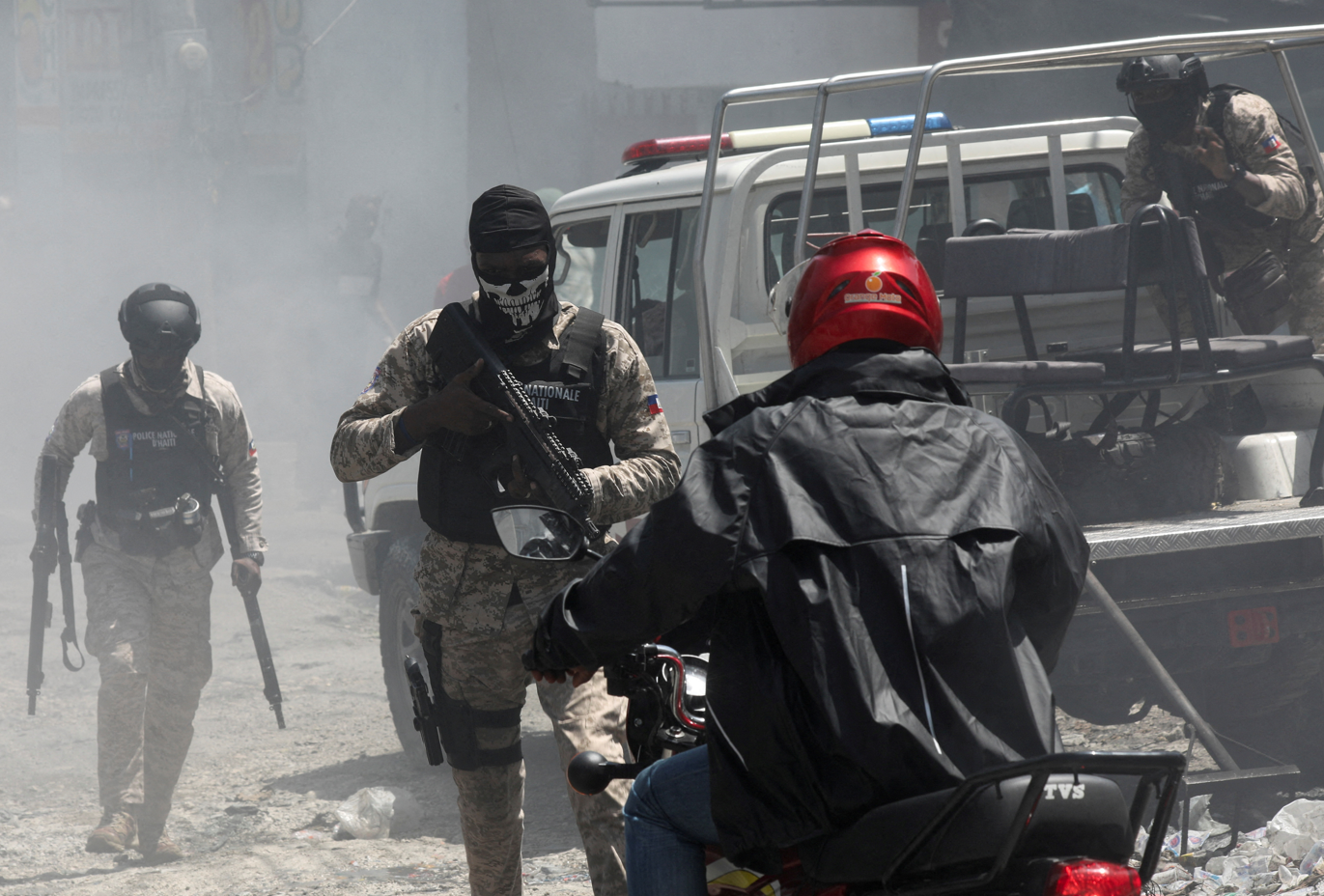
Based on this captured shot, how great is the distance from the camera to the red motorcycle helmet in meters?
1.79

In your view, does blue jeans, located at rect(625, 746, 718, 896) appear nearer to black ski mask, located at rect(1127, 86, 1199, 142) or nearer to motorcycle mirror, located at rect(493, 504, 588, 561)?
motorcycle mirror, located at rect(493, 504, 588, 561)

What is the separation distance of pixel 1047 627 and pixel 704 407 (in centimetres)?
311

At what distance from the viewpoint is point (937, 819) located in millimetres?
1461

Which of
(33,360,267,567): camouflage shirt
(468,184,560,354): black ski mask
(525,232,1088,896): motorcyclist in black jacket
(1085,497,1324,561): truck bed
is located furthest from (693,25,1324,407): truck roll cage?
(525,232,1088,896): motorcyclist in black jacket

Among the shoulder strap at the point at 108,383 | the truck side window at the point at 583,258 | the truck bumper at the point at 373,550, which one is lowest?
the truck bumper at the point at 373,550

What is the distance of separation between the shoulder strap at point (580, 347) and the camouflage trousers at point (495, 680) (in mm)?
431

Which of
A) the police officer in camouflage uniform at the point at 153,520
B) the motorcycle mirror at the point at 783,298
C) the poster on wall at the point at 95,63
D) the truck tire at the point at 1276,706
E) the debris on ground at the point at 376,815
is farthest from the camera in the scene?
the poster on wall at the point at 95,63

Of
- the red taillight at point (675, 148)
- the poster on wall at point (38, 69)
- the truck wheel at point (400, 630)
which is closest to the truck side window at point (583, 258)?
the red taillight at point (675, 148)

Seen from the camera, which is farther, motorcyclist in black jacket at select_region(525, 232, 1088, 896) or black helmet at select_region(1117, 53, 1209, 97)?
black helmet at select_region(1117, 53, 1209, 97)

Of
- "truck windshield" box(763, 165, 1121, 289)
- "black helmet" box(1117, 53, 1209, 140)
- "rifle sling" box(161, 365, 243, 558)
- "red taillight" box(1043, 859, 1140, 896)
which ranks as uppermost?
"black helmet" box(1117, 53, 1209, 140)

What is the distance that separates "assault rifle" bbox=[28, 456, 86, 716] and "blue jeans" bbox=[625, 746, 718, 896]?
4327 mm

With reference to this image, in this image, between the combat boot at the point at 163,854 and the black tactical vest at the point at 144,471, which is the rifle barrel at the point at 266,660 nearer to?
the black tactical vest at the point at 144,471

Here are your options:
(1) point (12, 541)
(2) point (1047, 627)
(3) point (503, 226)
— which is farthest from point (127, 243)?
(2) point (1047, 627)

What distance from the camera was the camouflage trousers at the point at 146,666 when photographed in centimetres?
527
